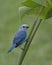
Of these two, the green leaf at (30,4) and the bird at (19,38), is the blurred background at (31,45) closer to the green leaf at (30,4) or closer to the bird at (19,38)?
the bird at (19,38)

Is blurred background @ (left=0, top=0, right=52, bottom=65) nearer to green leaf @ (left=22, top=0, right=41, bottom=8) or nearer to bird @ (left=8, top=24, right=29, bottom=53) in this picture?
bird @ (left=8, top=24, right=29, bottom=53)

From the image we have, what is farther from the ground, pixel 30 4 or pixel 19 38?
pixel 30 4

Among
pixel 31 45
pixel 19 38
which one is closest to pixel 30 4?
pixel 19 38

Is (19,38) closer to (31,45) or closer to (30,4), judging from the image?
(30,4)

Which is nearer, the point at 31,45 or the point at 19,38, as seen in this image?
the point at 19,38

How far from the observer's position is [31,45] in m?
3.57

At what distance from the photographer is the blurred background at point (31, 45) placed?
323 cm

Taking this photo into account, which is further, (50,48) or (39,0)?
(50,48)

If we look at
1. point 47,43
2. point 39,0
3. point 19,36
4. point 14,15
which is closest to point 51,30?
point 47,43

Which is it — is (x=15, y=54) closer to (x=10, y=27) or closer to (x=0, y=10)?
(x=10, y=27)

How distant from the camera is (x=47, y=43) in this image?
347 centimetres

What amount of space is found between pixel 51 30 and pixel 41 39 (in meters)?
0.19

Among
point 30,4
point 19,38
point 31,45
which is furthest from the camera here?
point 31,45

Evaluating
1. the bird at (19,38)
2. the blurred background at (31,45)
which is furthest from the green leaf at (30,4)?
the blurred background at (31,45)
